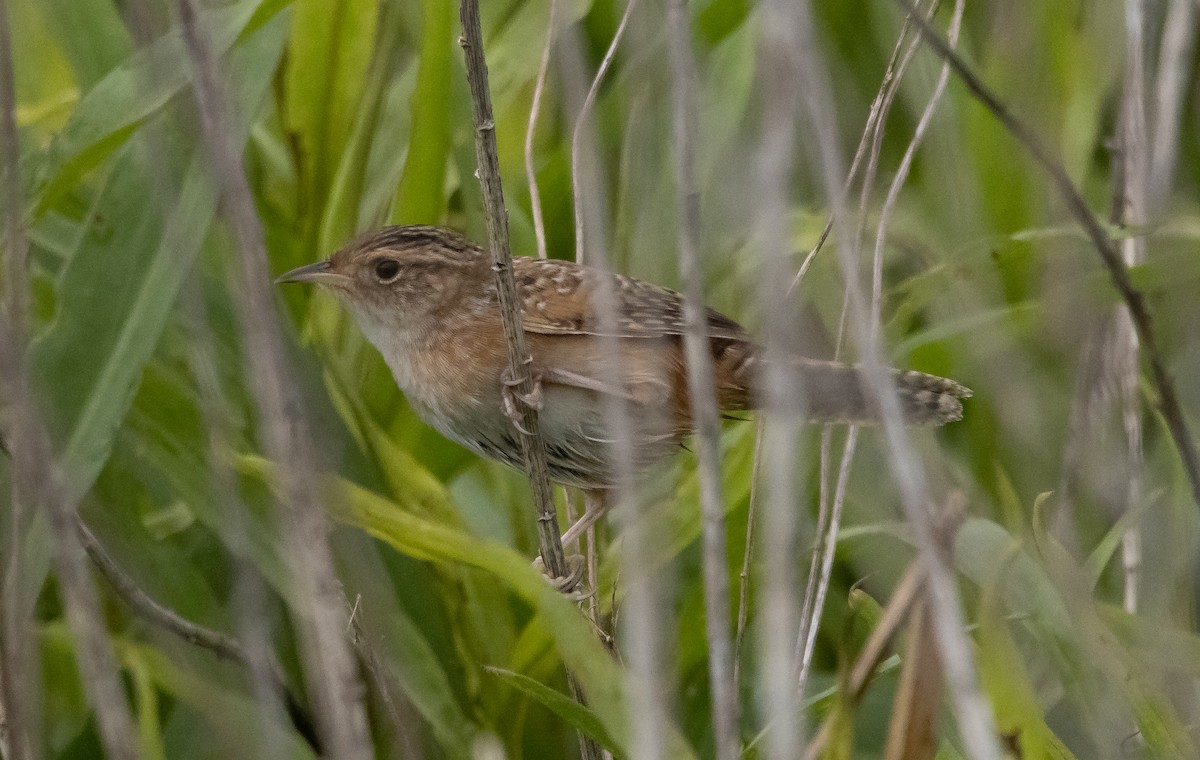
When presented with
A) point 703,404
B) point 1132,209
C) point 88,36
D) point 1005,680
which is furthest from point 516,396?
point 1132,209

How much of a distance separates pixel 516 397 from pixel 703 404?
93cm

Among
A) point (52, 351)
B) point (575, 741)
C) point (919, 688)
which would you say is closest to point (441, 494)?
point (575, 741)

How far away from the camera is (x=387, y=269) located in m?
3.19

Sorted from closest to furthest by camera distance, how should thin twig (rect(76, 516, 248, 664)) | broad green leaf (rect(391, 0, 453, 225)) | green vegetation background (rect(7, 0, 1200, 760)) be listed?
thin twig (rect(76, 516, 248, 664)), green vegetation background (rect(7, 0, 1200, 760)), broad green leaf (rect(391, 0, 453, 225))

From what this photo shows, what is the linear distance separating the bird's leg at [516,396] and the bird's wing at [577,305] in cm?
17

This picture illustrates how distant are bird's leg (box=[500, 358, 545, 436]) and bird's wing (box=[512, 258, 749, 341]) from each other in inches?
6.8

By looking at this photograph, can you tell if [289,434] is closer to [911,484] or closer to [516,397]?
[911,484]

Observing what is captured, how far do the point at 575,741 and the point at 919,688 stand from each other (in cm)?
151

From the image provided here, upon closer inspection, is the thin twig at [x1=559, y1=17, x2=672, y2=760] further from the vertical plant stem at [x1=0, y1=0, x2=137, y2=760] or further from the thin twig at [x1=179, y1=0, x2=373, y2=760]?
the vertical plant stem at [x1=0, y1=0, x2=137, y2=760]

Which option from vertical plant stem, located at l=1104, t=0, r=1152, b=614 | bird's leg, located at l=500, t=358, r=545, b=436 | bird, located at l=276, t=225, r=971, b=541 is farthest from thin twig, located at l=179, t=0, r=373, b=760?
vertical plant stem, located at l=1104, t=0, r=1152, b=614

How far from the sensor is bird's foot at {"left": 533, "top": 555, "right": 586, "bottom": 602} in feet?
8.25

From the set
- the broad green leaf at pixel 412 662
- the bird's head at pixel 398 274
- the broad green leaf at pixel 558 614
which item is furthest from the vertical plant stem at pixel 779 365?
the bird's head at pixel 398 274

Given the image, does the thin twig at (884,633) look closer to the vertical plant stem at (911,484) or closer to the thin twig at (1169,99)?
the vertical plant stem at (911,484)

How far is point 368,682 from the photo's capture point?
2.83m
